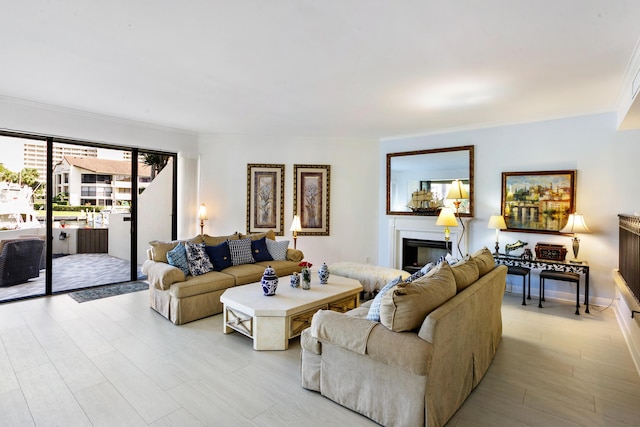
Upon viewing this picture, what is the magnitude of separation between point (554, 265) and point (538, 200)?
1.00 meters

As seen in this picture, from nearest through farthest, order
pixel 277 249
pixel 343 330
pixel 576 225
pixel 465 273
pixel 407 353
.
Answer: pixel 407 353, pixel 343 330, pixel 465 273, pixel 576 225, pixel 277 249

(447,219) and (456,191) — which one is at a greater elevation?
(456,191)

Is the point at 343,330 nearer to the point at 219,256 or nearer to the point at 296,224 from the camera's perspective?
the point at 219,256

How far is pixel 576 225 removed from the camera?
14.1ft

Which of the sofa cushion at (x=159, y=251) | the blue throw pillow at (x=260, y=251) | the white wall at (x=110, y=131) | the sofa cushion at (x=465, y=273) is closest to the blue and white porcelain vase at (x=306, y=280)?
the blue throw pillow at (x=260, y=251)

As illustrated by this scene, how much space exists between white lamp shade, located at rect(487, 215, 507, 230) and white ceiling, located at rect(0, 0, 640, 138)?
1494mm

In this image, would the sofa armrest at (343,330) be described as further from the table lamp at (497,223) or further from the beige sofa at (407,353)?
the table lamp at (497,223)

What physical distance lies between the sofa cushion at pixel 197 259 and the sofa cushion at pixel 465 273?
301 cm

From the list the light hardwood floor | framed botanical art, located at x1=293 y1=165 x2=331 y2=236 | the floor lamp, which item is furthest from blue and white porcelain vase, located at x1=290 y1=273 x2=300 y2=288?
the floor lamp

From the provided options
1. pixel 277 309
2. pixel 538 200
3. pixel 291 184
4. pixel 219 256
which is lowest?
pixel 277 309

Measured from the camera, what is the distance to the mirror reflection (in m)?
5.42

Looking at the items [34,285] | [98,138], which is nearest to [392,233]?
[98,138]

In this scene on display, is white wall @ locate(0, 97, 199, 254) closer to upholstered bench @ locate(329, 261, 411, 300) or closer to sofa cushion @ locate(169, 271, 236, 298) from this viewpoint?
sofa cushion @ locate(169, 271, 236, 298)

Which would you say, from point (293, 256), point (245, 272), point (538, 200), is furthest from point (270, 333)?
point (538, 200)
